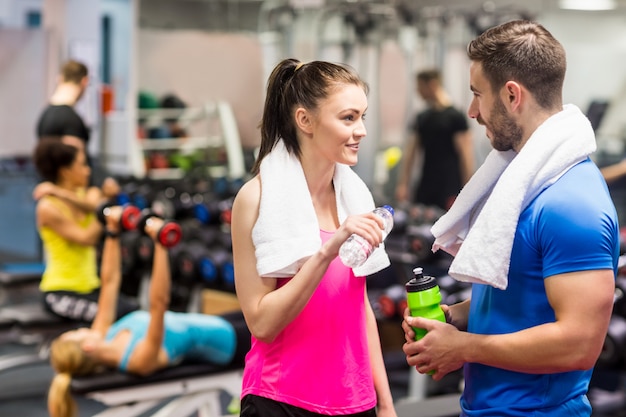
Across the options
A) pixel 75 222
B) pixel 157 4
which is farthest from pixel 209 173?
pixel 75 222

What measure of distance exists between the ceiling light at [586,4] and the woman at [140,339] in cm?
384

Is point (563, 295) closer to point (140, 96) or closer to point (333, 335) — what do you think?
point (333, 335)

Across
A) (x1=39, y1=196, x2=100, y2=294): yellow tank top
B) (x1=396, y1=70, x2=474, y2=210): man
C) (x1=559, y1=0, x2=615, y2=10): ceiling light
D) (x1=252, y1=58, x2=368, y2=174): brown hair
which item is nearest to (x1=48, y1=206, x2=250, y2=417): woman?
(x1=39, y1=196, x2=100, y2=294): yellow tank top

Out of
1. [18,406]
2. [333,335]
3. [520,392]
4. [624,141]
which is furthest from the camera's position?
[624,141]

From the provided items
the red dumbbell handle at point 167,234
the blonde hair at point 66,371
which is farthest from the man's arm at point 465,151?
the blonde hair at point 66,371

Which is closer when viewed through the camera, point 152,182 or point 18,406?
point 18,406

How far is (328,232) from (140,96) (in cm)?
607

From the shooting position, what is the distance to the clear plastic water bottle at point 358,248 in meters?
1.62

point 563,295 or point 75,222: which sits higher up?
point 563,295

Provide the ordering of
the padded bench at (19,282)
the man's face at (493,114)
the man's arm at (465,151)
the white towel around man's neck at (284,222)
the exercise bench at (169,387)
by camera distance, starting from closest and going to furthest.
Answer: the man's face at (493,114), the white towel around man's neck at (284,222), the exercise bench at (169,387), the man's arm at (465,151), the padded bench at (19,282)

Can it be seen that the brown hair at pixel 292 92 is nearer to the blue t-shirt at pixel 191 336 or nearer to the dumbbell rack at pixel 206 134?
the blue t-shirt at pixel 191 336

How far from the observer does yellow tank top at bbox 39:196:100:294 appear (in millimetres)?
4633

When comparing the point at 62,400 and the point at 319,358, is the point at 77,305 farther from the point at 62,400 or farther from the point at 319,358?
the point at 319,358

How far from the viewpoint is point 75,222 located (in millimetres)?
4660
